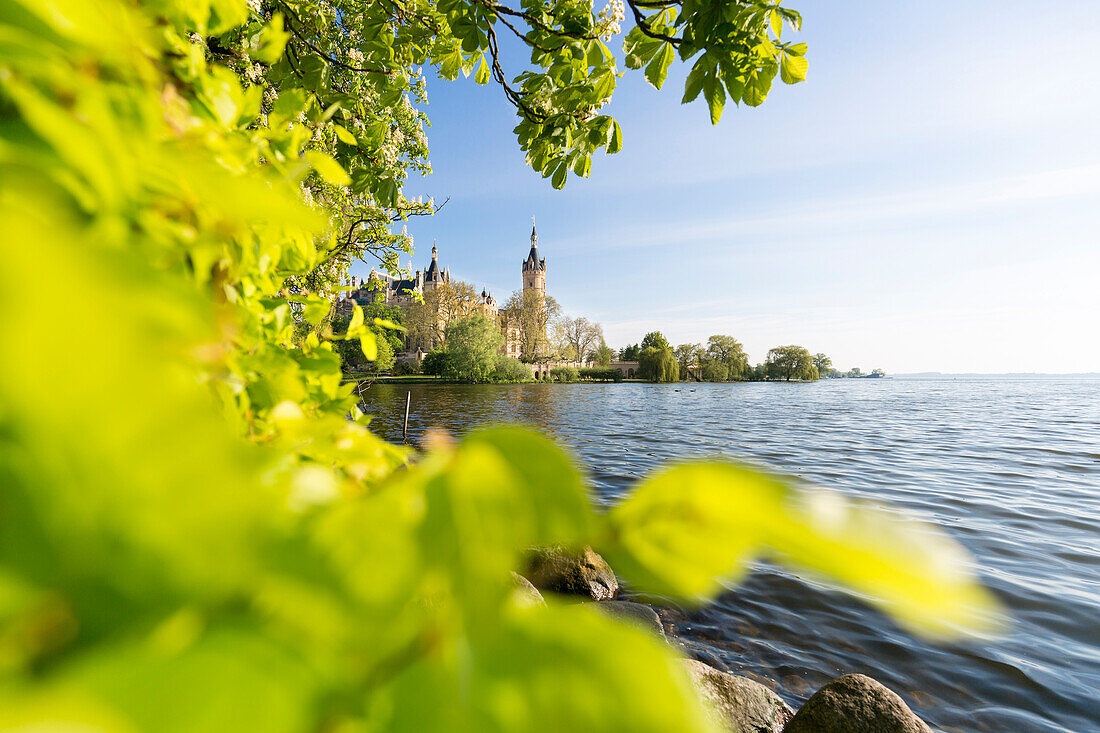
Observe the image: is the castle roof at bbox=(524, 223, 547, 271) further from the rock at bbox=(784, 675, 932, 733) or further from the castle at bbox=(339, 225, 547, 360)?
the rock at bbox=(784, 675, 932, 733)

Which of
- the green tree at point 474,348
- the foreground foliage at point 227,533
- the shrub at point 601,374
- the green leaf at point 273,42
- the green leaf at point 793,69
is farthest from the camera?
the shrub at point 601,374

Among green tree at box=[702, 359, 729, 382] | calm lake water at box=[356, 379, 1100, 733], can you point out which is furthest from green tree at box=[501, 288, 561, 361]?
calm lake water at box=[356, 379, 1100, 733]

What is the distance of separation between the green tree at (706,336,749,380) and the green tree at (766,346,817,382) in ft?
32.3

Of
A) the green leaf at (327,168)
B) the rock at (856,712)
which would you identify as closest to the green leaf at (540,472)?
the green leaf at (327,168)

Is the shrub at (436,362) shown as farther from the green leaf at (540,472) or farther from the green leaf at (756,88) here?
the green leaf at (540,472)

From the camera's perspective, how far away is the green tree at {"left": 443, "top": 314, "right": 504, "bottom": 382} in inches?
2002

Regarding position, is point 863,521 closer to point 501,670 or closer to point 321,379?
point 501,670

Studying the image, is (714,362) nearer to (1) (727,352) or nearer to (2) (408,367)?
(1) (727,352)

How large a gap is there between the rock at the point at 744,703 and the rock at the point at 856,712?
361 mm

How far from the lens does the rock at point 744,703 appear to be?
4.00 meters

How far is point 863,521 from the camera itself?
251 millimetres

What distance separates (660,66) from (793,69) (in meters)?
0.65

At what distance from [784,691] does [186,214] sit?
6.39 metres

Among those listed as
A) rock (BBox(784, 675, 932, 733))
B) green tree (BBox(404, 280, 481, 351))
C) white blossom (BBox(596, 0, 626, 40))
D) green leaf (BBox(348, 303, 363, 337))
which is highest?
green tree (BBox(404, 280, 481, 351))
